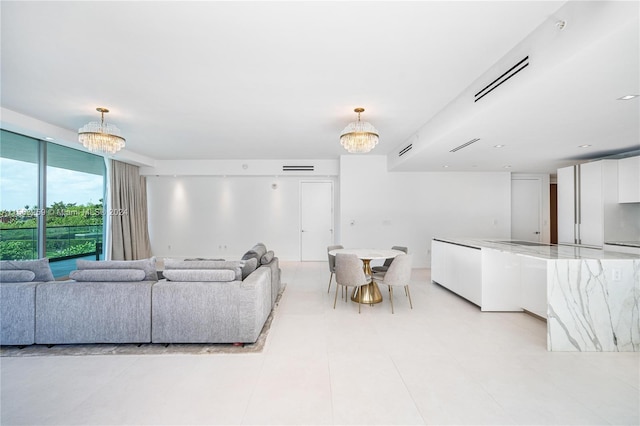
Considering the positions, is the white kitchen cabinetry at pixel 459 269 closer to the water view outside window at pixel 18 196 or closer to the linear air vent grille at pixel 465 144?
the linear air vent grille at pixel 465 144

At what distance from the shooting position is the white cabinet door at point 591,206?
182 inches

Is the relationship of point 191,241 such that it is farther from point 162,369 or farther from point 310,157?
point 162,369

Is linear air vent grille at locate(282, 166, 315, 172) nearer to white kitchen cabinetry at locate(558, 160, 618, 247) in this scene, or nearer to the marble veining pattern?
white kitchen cabinetry at locate(558, 160, 618, 247)

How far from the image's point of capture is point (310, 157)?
7.22 meters

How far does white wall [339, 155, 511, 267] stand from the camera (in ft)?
22.9

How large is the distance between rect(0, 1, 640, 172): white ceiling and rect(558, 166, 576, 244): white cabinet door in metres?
0.67

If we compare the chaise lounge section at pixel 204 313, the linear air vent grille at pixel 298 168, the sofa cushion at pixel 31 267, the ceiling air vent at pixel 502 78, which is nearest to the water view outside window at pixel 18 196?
the sofa cushion at pixel 31 267

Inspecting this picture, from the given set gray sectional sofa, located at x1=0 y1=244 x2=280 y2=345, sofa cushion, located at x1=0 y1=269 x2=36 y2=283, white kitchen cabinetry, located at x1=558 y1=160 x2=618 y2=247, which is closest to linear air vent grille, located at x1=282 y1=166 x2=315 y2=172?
gray sectional sofa, located at x1=0 y1=244 x2=280 y2=345

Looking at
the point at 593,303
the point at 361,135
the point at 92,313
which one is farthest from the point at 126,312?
the point at 593,303

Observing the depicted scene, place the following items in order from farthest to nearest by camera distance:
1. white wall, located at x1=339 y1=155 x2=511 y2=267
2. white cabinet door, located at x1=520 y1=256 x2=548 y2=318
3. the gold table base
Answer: white wall, located at x1=339 y1=155 x2=511 y2=267, the gold table base, white cabinet door, located at x1=520 y1=256 x2=548 y2=318

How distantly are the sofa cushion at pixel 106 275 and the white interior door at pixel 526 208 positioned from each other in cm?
799

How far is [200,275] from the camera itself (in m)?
2.90

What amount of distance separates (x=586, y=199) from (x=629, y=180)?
0.57 meters

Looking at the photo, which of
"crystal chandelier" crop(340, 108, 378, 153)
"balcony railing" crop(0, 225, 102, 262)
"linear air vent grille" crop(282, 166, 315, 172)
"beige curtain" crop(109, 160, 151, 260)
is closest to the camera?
Answer: "crystal chandelier" crop(340, 108, 378, 153)
